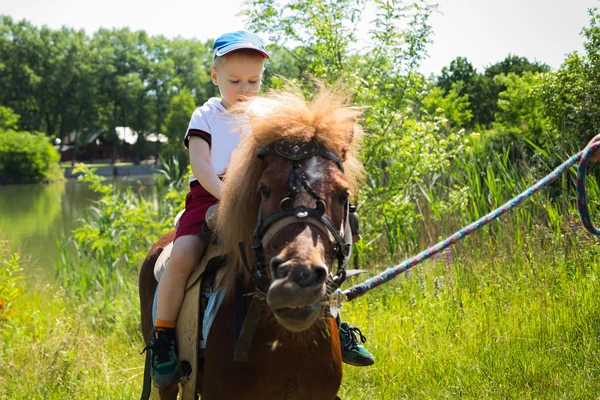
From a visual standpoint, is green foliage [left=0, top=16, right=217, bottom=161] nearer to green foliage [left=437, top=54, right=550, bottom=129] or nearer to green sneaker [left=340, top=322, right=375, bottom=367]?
green foliage [left=437, top=54, right=550, bottom=129]

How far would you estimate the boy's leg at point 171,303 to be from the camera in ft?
9.57

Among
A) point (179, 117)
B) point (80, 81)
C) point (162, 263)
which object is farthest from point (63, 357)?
point (80, 81)

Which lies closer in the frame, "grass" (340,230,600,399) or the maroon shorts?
the maroon shorts

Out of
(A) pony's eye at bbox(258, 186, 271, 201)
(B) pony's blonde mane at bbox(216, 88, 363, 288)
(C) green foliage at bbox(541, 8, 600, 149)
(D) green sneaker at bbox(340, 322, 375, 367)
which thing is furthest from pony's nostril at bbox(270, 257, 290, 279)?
(C) green foliage at bbox(541, 8, 600, 149)

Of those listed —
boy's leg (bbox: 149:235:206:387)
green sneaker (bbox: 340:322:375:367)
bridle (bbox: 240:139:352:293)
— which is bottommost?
green sneaker (bbox: 340:322:375:367)

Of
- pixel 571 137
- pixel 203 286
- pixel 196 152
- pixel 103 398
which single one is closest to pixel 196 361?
pixel 203 286

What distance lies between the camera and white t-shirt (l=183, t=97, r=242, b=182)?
3096 mm

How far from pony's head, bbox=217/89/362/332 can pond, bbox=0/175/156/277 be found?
6.14m

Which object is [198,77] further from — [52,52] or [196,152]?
[196,152]

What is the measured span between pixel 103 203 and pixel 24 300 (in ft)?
5.98

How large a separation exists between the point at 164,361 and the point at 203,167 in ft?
3.37

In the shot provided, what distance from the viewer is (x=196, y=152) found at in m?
3.07

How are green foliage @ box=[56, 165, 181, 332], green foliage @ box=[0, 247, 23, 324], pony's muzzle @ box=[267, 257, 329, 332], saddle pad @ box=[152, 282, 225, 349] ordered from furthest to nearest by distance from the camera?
green foliage @ box=[56, 165, 181, 332] < green foliage @ box=[0, 247, 23, 324] < saddle pad @ box=[152, 282, 225, 349] < pony's muzzle @ box=[267, 257, 329, 332]

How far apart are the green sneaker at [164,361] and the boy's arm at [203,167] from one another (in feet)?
2.68
